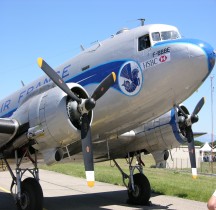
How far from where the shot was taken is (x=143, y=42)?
9656mm

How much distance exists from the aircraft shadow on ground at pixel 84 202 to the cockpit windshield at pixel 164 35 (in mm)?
5457

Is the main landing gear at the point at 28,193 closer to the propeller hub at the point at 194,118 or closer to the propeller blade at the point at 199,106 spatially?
the propeller hub at the point at 194,118

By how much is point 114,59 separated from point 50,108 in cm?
206

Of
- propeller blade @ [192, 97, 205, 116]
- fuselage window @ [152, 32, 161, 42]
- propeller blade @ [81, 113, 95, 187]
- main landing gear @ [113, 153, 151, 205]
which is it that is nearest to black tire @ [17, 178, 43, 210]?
propeller blade @ [81, 113, 95, 187]

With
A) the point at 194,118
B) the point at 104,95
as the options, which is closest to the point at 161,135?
the point at 194,118

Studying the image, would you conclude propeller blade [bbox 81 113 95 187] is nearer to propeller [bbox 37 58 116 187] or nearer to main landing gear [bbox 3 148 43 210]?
propeller [bbox 37 58 116 187]

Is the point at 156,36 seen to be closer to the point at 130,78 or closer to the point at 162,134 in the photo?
the point at 130,78

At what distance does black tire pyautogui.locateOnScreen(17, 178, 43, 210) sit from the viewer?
9773mm

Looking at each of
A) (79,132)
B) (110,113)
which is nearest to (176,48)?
(110,113)

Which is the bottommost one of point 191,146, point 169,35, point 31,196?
point 31,196

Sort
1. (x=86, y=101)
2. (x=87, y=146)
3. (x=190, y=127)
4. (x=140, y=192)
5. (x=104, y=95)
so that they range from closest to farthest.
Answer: (x=86, y=101) < (x=87, y=146) < (x=104, y=95) < (x=190, y=127) < (x=140, y=192)

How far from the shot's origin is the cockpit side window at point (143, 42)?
956 cm

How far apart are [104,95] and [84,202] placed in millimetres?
4948

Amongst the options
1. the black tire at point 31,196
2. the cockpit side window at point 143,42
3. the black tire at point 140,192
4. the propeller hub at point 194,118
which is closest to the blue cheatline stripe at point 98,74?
the cockpit side window at point 143,42
